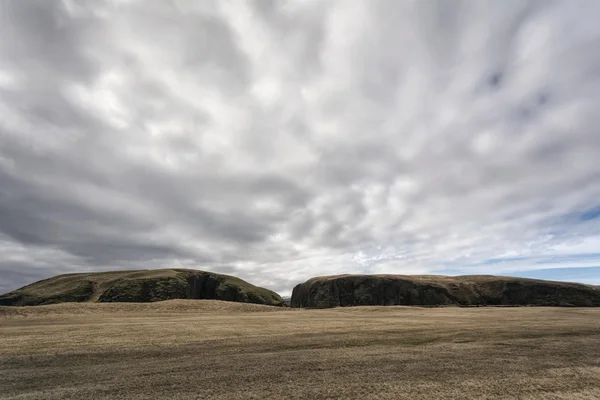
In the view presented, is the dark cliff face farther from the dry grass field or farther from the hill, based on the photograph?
the dry grass field

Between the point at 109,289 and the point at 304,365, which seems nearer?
the point at 304,365

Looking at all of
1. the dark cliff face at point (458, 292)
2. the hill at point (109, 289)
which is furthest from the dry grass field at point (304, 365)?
the hill at point (109, 289)

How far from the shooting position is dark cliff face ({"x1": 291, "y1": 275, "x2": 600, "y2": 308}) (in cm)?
13838

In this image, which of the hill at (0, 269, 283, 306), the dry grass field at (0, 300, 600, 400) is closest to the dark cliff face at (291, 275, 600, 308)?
the hill at (0, 269, 283, 306)

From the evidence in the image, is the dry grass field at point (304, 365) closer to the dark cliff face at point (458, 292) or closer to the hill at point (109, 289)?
the dark cliff face at point (458, 292)

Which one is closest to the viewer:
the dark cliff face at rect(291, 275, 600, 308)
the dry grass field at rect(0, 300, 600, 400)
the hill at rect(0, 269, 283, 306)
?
the dry grass field at rect(0, 300, 600, 400)

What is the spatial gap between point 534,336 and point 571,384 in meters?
13.7

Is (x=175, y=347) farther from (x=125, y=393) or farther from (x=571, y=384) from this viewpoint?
(x=571, y=384)

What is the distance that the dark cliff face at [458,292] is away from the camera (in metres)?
138

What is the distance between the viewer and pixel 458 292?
139 m

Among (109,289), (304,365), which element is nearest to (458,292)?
(304,365)

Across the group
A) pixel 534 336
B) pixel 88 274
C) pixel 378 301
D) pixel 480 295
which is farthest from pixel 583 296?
pixel 88 274

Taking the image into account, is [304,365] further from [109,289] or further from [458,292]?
[109,289]

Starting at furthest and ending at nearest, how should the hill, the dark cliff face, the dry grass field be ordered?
the hill
the dark cliff face
the dry grass field
